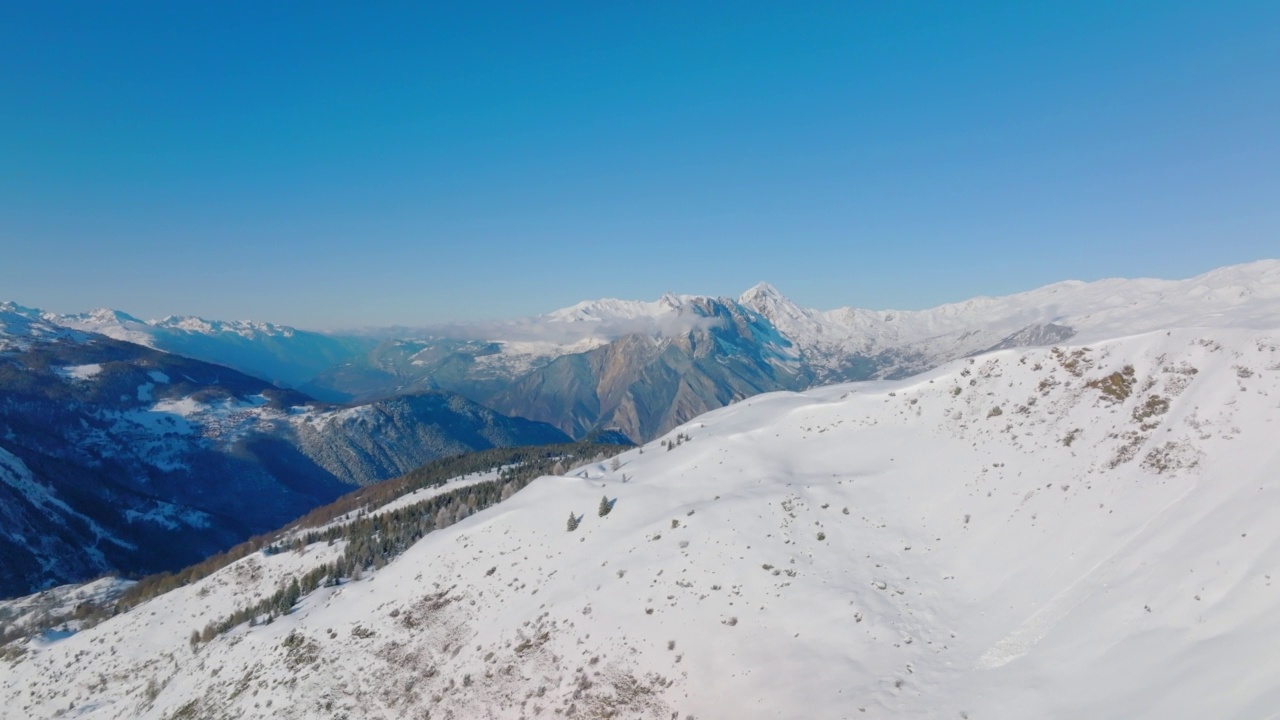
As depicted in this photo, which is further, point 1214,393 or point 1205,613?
point 1214,393

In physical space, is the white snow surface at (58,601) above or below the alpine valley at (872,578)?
below

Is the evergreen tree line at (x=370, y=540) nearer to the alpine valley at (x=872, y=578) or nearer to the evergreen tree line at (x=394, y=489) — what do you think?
the alpine valley at (x=872, y=578)

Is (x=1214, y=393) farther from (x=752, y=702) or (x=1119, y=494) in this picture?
(x=752, y=702)

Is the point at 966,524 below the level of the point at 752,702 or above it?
above

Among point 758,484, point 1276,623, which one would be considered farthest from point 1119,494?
point 758,484

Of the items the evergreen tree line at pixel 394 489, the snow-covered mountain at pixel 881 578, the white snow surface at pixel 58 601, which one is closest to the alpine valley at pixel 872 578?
the snow-covered mountain at pixel 881 578

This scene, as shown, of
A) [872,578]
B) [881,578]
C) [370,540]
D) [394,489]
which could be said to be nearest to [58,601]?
[394,489]

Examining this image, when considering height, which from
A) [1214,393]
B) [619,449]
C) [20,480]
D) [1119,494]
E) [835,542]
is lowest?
[20,480]

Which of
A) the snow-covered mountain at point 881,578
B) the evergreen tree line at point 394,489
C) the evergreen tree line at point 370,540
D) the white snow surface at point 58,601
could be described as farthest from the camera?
the evergreen tree line at point 394,489

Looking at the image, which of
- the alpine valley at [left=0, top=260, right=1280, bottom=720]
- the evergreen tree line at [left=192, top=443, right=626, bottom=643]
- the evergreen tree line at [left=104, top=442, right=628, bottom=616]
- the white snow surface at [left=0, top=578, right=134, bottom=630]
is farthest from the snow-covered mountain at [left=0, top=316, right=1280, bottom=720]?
the white snow surface at [left=0, top=578, right=134, bottom=630]

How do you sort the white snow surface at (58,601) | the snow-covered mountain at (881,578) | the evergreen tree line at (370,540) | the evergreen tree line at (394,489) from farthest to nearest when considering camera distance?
the evergreen tree line at (394,489), the white snow surface at (58,601), the evergreen tree line at (370,540), the snow-covered mountain at (881,578)
